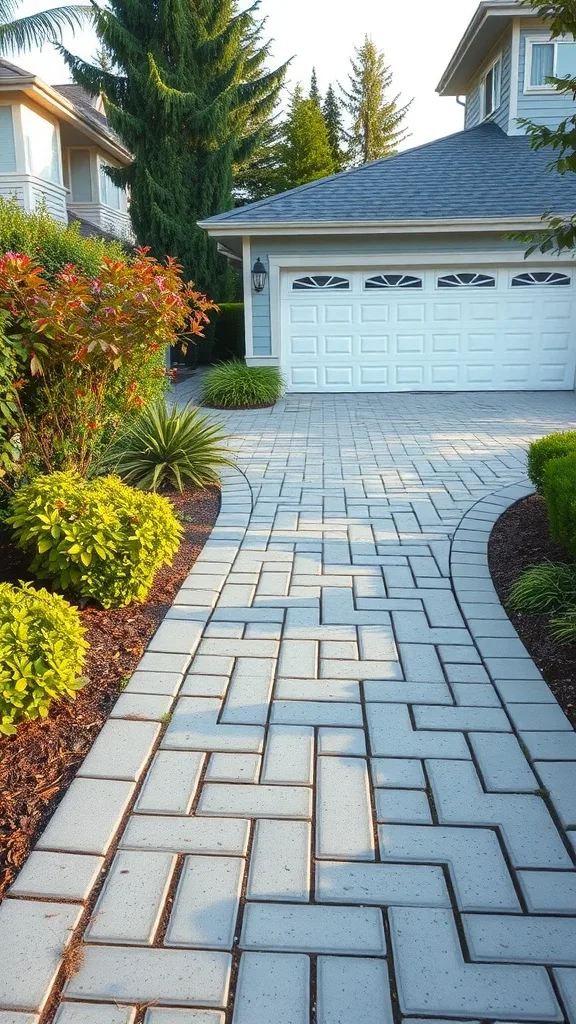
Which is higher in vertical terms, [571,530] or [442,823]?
[571,530]

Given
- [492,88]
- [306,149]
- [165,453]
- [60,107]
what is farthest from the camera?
[306,149]

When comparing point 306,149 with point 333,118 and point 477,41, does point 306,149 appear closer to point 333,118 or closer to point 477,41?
point 333,118

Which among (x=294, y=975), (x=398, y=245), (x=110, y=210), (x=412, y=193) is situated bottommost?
(x=294, y=975)

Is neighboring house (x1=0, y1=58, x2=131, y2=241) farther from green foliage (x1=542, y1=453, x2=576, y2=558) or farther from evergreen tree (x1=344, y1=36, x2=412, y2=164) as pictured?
evergreen tree (x1=344, y1=36, x2=412, y2=164)

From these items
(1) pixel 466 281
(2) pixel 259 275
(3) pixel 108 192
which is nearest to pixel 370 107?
(3) pixel 108 192

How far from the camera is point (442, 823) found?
7.63ft

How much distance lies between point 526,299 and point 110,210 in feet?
45.0

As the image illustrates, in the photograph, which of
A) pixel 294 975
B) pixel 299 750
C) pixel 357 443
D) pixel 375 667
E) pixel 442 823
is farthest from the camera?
pixel 357 443

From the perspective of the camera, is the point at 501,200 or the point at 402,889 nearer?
the point at 402,889

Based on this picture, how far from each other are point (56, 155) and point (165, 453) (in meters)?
14.6

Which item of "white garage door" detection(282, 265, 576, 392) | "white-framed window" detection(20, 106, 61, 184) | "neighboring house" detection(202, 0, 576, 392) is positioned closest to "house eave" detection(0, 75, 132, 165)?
"white-framed window" detection(20, 106, 61, 184)

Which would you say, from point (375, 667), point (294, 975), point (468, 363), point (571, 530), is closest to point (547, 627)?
point (571, 530)

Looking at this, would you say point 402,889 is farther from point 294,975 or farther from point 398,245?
point 398,245

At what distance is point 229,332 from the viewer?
18.2 metres
